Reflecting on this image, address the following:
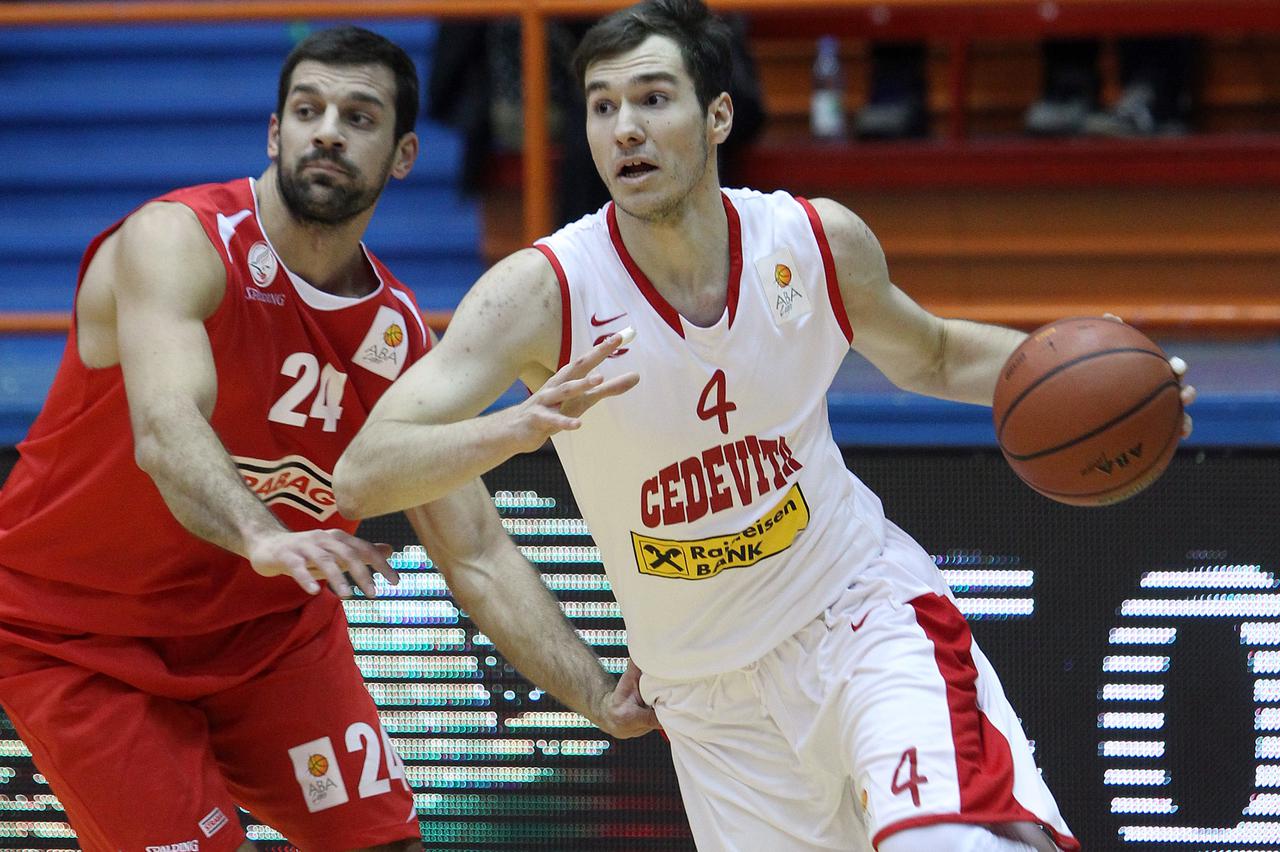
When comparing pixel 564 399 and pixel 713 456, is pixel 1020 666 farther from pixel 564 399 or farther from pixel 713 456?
pixel 564 399

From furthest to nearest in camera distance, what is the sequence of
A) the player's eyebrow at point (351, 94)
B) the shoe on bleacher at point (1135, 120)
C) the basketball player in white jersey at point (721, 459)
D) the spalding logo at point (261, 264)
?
1. the shoe on bleacher at point (1135, 120)
2. the player's eyebrow at point (351, 94)
3. the spalding logo at point (261, 264)
4. the basketball player in white jersey at point (721, 459)

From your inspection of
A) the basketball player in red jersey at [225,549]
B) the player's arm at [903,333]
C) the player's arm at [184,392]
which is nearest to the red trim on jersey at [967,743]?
the player's arm at [903,333]

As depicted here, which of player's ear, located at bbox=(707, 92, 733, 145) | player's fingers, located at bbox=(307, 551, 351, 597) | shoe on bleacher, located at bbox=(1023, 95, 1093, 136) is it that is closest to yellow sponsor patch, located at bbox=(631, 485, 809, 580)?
player's fingers, located at bbox=(307, 551, 351, 597)

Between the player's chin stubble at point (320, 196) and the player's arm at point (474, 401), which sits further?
the player's chin stubble at point (320, 196)

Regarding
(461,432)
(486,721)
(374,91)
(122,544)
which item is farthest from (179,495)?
(486,721)

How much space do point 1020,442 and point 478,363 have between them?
103 centimetres

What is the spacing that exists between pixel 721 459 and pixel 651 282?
37 cm

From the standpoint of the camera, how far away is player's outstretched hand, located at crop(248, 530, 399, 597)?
2.64 meters

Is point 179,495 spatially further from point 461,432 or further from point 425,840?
point 425,840

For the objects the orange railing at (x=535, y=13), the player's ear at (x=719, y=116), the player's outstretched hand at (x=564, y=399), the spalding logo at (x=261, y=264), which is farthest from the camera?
the orange railing at (x=535, y=13)

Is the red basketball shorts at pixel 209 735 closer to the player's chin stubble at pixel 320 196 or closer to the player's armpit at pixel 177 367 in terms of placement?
the player's armpit at pixel 177 367

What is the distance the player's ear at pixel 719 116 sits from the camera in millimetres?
3201

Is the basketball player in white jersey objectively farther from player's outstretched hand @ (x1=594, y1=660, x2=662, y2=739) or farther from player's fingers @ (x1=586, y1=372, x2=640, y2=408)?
player's fingers @ (x1=586, y1=372, x2=640, y2=408)

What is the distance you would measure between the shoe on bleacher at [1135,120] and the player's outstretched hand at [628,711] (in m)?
3.91
